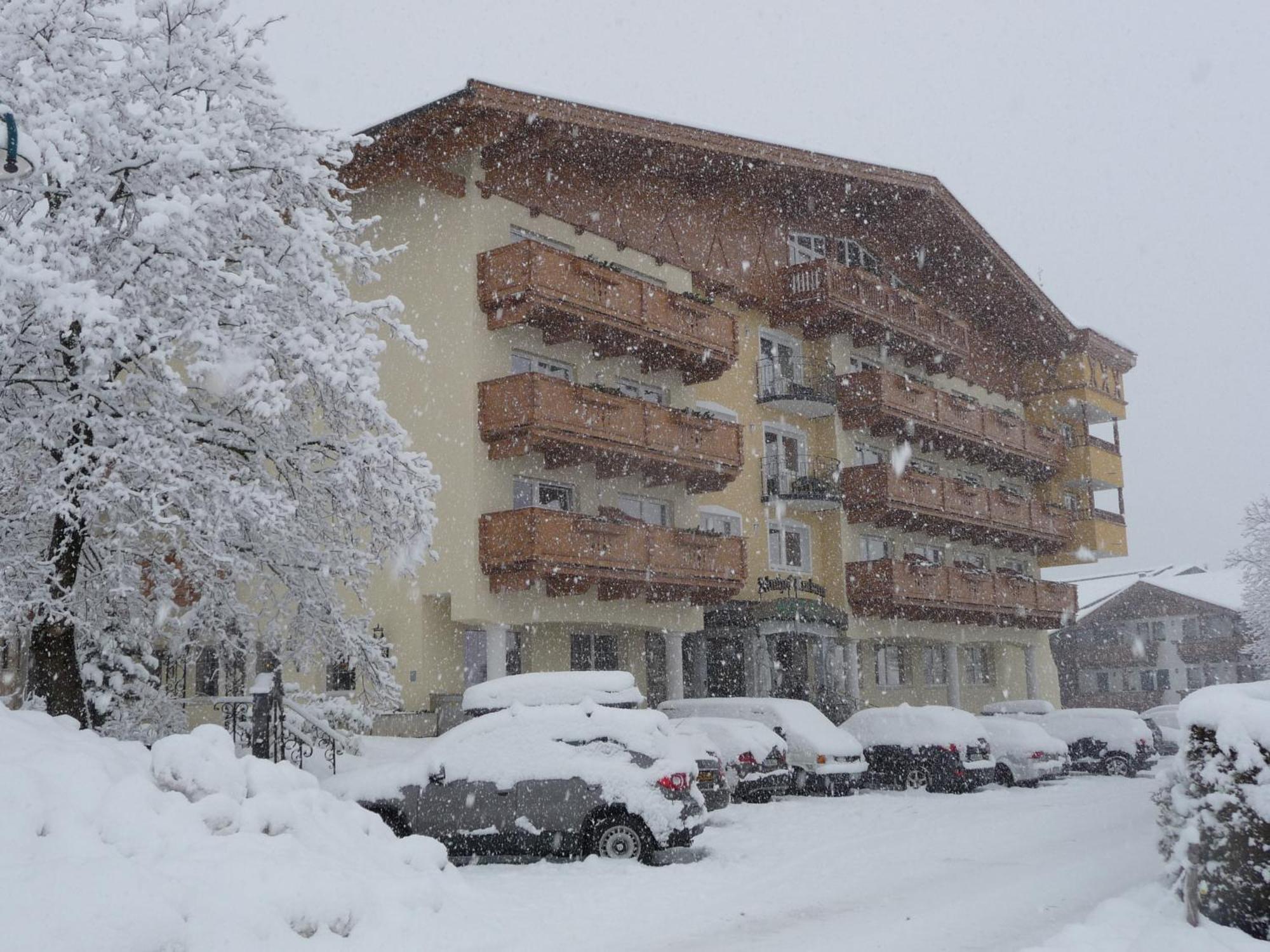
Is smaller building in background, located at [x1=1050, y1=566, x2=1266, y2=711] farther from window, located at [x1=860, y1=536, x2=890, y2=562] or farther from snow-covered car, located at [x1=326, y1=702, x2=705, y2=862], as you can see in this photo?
snow-covered car, located at [x1=326, y1=702, x2=705, y2=862]

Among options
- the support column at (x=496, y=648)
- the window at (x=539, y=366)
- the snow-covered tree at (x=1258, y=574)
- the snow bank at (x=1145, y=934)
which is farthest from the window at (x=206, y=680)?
the snow-covered tree at (x=1258, y=574)

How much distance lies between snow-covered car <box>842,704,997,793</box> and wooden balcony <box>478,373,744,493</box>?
6820mm

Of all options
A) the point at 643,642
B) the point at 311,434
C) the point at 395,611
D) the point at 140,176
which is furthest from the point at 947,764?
the point at 140,176

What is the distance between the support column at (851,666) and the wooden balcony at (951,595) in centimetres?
100

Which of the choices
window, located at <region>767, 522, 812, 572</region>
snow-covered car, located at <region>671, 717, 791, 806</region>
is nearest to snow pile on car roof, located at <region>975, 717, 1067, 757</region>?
snow-covered car, located at <region>671, 717, 791, 806</region>

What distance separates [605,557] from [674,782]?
36.6ft

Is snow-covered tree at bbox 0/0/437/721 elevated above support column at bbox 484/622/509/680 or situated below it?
above

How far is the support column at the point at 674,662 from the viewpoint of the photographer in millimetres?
28266

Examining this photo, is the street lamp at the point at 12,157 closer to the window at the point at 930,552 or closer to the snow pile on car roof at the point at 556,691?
the snow pile on car roof at the point at 556,691

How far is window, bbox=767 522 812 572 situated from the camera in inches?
1284

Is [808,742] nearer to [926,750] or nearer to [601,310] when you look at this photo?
[926,750]

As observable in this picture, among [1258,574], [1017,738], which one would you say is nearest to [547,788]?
[1017,738]

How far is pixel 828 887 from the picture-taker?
11.6 metres

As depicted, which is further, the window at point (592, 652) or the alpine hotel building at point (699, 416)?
the window at point (592, 652)
